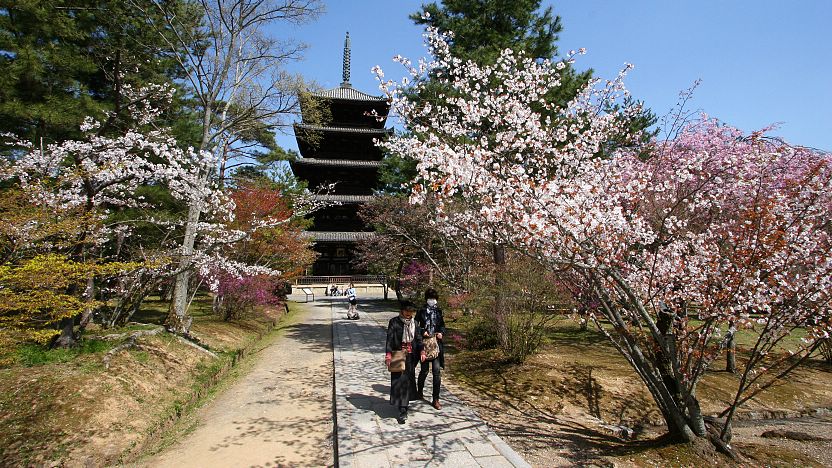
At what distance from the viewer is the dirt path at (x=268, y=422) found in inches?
183

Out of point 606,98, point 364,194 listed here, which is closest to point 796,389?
point 606,98

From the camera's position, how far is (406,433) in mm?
4902

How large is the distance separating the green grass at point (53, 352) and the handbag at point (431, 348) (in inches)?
222

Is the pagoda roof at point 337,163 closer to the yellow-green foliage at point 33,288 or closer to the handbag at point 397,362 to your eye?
the yellow-green foliage at point 33,288

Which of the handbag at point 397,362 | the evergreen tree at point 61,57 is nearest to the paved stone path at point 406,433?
the handbag at point 397,362

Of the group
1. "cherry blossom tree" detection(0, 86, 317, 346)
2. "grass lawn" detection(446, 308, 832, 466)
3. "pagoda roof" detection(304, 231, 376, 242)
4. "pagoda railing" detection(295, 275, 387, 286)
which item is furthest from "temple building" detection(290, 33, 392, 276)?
"grass lawn" detection(446, 308, 832, 466)

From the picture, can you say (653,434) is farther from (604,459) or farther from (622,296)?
(622,296)

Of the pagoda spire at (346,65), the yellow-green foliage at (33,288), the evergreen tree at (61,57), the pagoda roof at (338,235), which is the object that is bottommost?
the yellow-green foliage at (33,288)

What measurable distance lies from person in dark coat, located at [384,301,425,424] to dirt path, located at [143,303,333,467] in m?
1.04

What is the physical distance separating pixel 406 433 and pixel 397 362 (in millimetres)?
879

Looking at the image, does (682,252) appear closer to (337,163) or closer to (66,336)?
(66,336)

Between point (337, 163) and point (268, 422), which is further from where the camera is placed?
point (337, 163)

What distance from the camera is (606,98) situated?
27.6ft

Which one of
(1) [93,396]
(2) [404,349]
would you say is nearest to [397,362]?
(2) [404,349]
